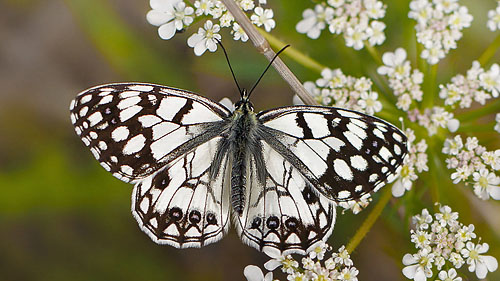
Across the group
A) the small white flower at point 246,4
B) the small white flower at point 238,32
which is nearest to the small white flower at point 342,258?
the small white flower at point 238,32

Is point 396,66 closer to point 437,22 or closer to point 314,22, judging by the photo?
point 437,22

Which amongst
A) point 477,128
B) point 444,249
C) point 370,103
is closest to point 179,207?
Answer: point 370,103

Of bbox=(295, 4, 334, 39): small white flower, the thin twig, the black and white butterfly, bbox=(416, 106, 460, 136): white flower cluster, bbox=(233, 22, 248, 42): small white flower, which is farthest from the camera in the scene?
bbox=(295, 4, 334, 39): small white flower

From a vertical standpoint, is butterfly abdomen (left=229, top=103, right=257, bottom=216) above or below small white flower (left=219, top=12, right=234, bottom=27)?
below

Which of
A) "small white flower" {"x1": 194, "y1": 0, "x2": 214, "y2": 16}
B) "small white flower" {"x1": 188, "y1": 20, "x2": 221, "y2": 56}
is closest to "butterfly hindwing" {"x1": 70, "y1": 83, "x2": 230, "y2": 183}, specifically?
"small white flower" {"x1": 188, "y1": 20, "x2": 221, "y2": 56}

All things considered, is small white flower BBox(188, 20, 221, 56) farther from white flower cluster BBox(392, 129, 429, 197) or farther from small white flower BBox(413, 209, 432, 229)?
small white flower BBox(413, 209, 432, 229)

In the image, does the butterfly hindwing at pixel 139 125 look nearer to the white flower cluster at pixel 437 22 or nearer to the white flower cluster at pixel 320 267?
the white flower cluster at pixel 320 267

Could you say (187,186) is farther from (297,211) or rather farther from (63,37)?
(63,37)
